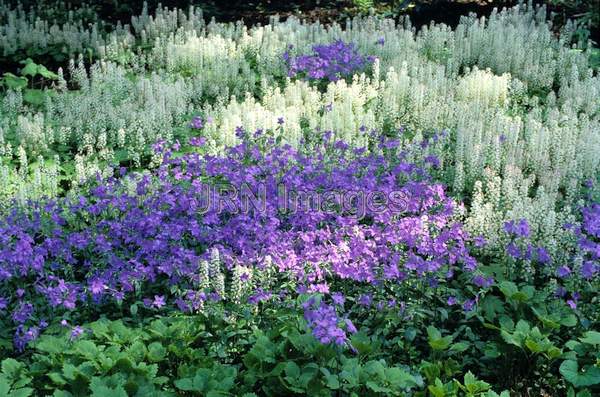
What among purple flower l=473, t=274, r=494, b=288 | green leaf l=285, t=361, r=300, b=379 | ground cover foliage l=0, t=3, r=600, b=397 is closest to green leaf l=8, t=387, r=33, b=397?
ground cover foliage l=0, t=3, r=600, b=397

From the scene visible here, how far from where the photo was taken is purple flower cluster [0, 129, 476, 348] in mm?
5055

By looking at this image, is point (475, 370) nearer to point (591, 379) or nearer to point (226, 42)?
point (591, 379)

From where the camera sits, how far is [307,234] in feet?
17.7

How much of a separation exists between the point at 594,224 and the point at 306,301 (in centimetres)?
230

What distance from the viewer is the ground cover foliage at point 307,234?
4.29 m

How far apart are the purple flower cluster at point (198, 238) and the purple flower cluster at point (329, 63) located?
9.61ft

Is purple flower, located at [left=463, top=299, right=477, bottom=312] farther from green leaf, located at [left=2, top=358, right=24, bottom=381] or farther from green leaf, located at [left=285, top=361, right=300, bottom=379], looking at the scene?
green leaf, located at [left=2, top=358, right=24, bottom=381]

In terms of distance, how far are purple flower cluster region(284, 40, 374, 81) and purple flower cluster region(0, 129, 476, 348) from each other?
293cm

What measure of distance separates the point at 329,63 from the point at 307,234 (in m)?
4.62

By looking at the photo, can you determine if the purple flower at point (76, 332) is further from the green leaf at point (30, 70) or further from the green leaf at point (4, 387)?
the green leaf at point (30, 70)

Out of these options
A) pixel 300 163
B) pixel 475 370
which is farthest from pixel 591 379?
pixel 300 163

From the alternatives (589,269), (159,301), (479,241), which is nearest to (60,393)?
(159,301)

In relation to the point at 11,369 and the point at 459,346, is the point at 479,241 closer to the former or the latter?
the point at 459,346

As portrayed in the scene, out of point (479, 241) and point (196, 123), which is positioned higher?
point (196, 123)
